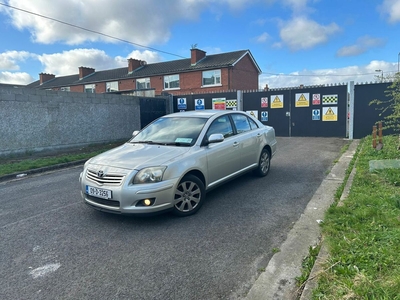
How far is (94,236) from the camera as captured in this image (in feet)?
12.2

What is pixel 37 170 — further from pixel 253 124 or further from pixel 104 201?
pixel 253 124

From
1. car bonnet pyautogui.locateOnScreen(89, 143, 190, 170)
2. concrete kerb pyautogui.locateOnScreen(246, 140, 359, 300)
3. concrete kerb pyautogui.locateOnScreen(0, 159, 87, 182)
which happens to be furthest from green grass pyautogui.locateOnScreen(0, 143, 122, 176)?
concrete kerb pyautogui.locateOnScreen(246, 140, 359, 300)

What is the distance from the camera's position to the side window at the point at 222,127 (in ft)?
16.8

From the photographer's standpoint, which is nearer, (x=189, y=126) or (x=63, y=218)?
(x=63, y=218)

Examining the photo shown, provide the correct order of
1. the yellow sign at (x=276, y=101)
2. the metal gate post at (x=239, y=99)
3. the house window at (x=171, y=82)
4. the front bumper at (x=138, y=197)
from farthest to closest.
Answer: the house window at (x=171, y=82), the metal gate post at (x=239, y=99), the yellow sign at (x=276, y=101), the front bumper at (x=138, y=197)

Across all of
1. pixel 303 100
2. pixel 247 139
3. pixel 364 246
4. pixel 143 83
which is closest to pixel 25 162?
pixel 247 139

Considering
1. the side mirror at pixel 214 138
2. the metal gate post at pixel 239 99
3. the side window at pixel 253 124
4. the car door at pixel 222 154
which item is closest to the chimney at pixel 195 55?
the metal gate post at pixel 239 99

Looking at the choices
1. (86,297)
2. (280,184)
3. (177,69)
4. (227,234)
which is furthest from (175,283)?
(177,69)

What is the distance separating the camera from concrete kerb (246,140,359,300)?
251 cm

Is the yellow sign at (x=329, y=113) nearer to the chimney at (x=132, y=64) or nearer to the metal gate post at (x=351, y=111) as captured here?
the metal gate post at (x=351, y=111)

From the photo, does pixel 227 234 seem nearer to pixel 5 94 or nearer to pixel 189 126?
pixel 189 126

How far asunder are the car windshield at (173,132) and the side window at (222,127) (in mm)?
178

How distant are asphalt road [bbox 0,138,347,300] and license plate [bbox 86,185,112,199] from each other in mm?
432

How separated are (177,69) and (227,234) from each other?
2752 centimetres
